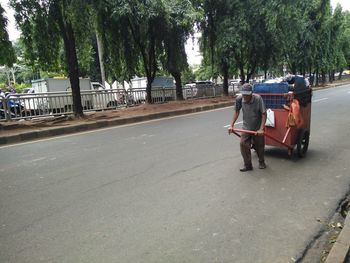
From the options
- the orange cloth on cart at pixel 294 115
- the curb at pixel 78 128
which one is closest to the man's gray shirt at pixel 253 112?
the orange cloth on cart at pixel 294 115

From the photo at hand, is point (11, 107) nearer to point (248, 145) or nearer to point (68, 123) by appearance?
point (68, 123)

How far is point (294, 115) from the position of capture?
6051 millimetres

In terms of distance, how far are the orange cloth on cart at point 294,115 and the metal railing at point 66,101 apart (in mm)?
10062

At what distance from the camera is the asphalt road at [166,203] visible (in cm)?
333

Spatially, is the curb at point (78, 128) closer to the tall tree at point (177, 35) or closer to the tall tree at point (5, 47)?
the tall tree at point (5, 47)

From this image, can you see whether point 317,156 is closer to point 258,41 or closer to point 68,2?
point 68,2

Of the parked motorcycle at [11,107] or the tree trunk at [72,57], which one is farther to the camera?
the tree trunk at [72,57]

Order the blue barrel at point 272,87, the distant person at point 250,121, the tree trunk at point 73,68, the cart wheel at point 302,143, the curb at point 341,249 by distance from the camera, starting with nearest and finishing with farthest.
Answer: the curb at point 341,249
the distant person at point 250,121
the blue barrel at point 272,87
the cart wheel at point 302,143
the tree trunk at point 73,68

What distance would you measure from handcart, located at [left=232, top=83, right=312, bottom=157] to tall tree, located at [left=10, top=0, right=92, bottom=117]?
27.9 ft

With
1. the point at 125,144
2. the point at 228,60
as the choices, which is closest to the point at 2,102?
the point at 125,144

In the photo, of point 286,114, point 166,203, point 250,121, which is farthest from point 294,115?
point 166,203

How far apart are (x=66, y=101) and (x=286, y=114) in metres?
10.6

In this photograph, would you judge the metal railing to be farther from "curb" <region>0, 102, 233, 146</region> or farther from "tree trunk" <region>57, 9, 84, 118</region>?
"curb" <region>0, 102, 233, 146</region>

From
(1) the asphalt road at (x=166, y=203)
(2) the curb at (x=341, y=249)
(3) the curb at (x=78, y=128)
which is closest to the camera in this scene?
(2) the curb at (x=341, y=249)
